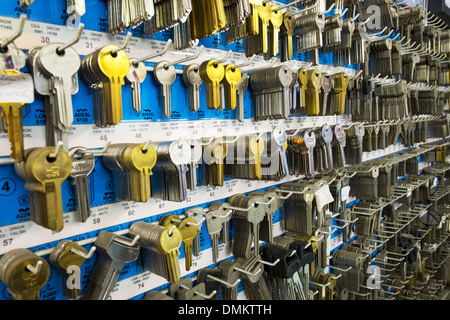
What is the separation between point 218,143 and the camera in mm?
1472

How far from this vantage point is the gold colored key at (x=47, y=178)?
38.4 inches

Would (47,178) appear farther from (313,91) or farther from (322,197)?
(322,197)

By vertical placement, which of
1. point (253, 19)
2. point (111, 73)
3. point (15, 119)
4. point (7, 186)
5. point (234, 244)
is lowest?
point (234, 244)

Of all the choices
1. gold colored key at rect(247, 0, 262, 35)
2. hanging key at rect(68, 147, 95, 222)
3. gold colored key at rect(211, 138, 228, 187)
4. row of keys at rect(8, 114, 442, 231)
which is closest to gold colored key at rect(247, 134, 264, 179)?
row of keys at rect(8, 114, 442, 231)

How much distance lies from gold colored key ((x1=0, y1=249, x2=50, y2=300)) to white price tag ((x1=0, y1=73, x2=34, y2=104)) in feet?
1.52

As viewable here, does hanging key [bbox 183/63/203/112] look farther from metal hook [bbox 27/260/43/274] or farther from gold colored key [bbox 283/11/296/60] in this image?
metal hook [bbox 27/260/43/274]

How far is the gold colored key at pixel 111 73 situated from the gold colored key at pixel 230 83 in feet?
1.68

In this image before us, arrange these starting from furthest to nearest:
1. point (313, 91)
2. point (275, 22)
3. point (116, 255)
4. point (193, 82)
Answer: point (313, 91) → point (275, 22) → point (193, 82) → point (116, 255)

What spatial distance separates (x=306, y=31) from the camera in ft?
6.22

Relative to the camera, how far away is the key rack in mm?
1142

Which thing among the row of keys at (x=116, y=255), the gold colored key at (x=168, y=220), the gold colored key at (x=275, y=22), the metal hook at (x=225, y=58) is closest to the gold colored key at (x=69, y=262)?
the row of keys at (x=116, y=255)

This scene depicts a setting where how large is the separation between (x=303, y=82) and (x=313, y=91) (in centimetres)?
8

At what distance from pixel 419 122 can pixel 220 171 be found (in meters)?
2.79

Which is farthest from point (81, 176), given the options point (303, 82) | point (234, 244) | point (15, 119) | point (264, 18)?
point (303, 82)
